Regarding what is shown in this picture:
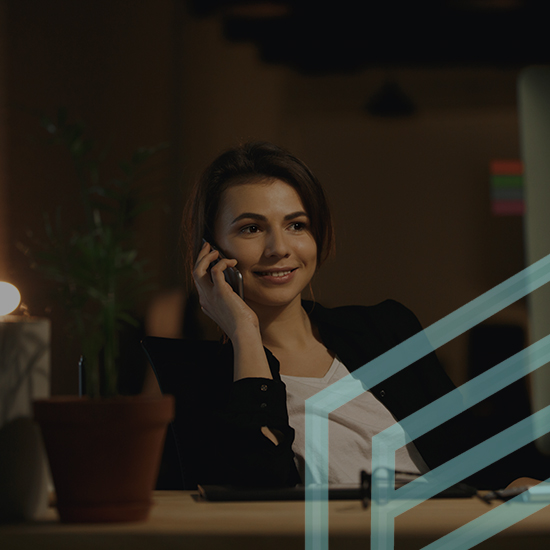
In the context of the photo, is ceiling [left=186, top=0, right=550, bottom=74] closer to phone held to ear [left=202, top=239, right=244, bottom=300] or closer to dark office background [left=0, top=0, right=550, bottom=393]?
dark office background [left=0, top=0, right=550, bottom=393]

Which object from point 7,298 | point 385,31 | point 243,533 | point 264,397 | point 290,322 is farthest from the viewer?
point 385,31

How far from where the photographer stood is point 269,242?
1.37 metres

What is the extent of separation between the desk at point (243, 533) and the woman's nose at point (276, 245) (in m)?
0.78

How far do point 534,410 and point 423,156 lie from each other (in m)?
0.85

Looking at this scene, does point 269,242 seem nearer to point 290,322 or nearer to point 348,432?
point 290,322

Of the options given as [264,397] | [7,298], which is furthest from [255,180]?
[7,298]

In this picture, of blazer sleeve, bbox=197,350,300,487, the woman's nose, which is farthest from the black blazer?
the woman's nose

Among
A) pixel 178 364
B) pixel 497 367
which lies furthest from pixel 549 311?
pixel 178 364

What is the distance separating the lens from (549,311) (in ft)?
5.91

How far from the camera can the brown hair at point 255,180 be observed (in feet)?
4.77

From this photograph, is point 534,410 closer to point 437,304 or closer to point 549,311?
point 549,311
